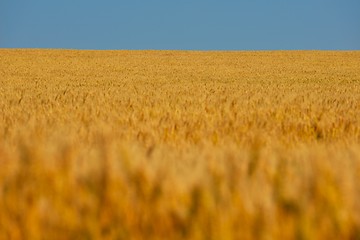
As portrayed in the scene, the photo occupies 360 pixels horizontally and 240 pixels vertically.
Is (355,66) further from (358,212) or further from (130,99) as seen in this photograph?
(358,212)

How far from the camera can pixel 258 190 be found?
1.66 meters

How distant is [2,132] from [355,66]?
2676 cm

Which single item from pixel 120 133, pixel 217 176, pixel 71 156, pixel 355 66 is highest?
pixel 355 66

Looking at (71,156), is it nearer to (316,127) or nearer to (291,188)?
(291,188)

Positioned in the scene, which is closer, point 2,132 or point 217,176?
point 217,176

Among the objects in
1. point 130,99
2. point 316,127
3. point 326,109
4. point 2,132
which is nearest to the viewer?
point 2,132

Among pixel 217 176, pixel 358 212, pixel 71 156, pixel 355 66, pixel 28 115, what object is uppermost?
pixel 355 66

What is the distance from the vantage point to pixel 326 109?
729 centimetres

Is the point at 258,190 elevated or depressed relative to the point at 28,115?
depressed

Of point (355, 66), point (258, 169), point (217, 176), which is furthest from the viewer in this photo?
point (355, 66)

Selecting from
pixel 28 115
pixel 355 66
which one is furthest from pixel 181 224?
pixel 355 66

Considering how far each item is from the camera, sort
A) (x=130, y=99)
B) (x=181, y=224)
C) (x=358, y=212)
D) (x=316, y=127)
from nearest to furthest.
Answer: (x=358, y=212), (x=181, y=224), (x=316, y=127), (x=130, y=99)

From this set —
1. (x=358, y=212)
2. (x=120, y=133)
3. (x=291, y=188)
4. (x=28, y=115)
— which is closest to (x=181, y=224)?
(x=291, y=188)

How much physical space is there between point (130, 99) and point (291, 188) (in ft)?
24.8
